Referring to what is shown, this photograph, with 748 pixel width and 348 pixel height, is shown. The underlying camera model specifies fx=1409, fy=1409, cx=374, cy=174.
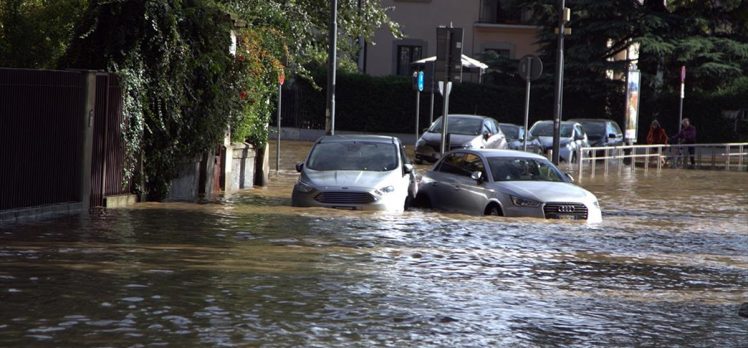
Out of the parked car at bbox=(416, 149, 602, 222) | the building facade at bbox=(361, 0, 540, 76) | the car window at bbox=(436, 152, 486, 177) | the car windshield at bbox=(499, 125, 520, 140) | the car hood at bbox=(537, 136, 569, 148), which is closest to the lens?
the parked car at bbox=(416, 149, 602, 222)

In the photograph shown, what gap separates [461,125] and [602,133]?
696cm

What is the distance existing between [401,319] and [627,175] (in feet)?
94.5

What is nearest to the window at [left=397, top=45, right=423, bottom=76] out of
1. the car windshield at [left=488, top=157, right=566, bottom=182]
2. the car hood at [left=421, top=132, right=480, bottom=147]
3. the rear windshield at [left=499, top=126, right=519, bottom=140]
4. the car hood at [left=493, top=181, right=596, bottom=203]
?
the rear windshield at [left=499, top=126, right=519, bottom=140]

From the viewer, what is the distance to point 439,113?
60.3 meters

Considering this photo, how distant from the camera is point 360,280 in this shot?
13719mm

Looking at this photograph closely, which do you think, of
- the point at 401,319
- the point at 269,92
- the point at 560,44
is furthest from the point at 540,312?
the point at 560,44

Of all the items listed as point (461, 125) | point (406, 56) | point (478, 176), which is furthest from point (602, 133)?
point (478, 176)

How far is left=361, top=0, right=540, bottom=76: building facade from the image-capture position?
64312 millimetres

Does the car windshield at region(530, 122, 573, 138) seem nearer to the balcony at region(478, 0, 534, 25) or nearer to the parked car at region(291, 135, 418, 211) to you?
the balcony at region(478, 0, 534, 25)

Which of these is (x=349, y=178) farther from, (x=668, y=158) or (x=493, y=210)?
(x=668, y=158)

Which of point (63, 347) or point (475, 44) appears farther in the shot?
point (475, 44)

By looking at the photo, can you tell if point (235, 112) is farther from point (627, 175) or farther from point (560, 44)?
point (627, 175)

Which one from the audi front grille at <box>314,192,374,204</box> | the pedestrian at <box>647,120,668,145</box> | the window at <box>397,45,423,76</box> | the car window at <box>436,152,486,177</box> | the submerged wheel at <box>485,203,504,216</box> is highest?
the window at <box>397,45,423,76</box>

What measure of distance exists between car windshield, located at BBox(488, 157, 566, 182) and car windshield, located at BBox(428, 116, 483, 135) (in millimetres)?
18700
